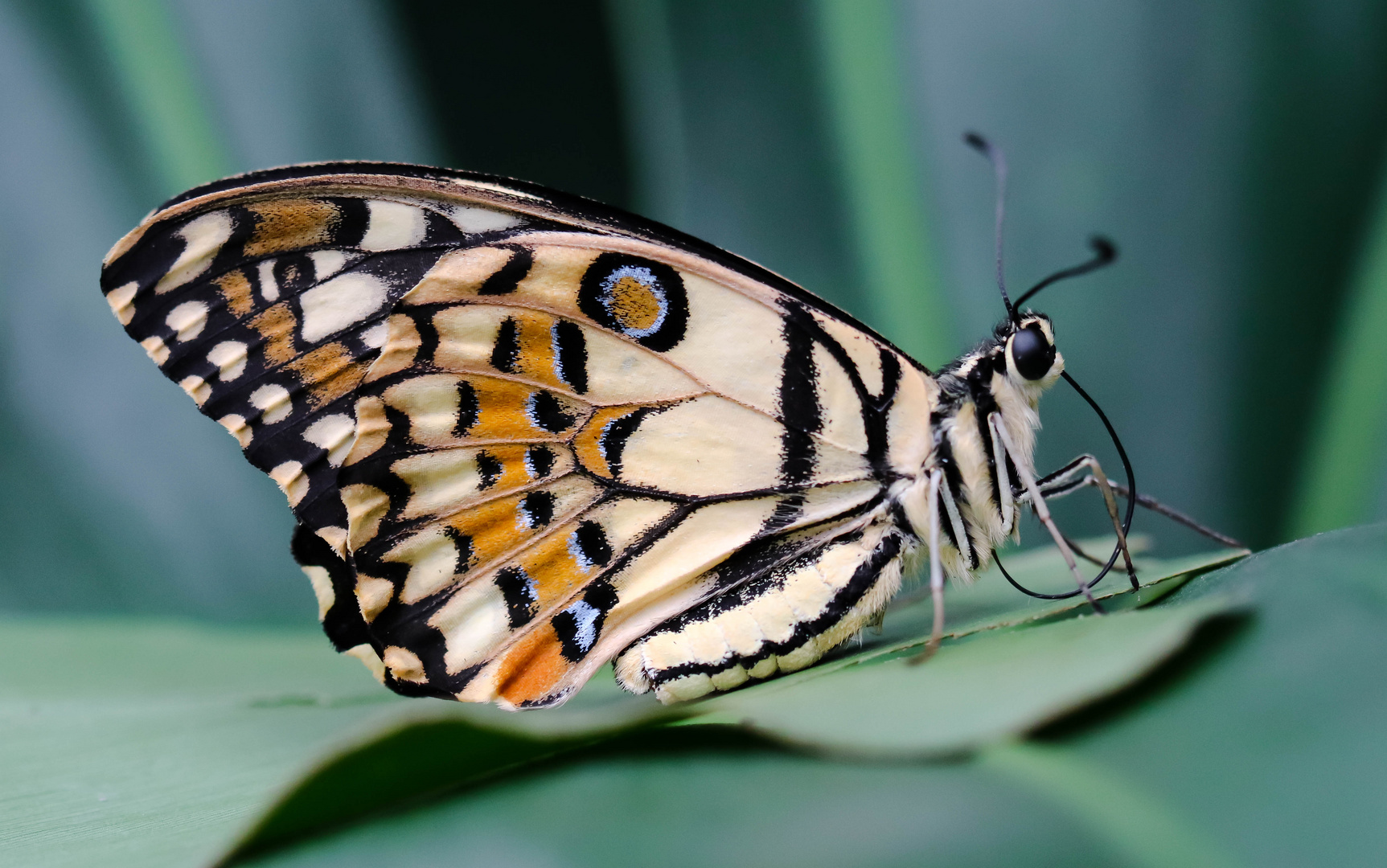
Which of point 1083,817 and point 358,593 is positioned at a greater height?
point 1083,817

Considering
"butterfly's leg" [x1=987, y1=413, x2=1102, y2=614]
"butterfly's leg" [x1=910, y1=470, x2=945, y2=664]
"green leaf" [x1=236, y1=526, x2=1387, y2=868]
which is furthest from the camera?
"butterfly's leg" [x1=987, y1=413, x2=1102, y2=614]

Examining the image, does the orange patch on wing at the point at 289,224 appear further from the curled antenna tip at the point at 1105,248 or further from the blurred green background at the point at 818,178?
the blurred green background at the point at 818,178

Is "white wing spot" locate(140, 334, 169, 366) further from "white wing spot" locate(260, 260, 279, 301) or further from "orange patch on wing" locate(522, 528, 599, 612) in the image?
"orange patch on wing" locate(522, 528, 599, 612)

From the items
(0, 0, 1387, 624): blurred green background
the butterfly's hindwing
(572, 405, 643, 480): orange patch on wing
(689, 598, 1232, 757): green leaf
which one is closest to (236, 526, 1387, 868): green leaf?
(689, 598, 1232, 757): green leaf

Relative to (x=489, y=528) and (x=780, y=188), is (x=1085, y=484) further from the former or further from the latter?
(x=780, y=188)

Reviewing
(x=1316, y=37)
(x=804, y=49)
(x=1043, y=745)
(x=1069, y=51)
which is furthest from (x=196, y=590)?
(x=1316, y=37)

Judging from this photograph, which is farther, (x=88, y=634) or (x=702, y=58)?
(x=702, y=58)

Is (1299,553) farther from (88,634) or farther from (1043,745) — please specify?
(88,634)
